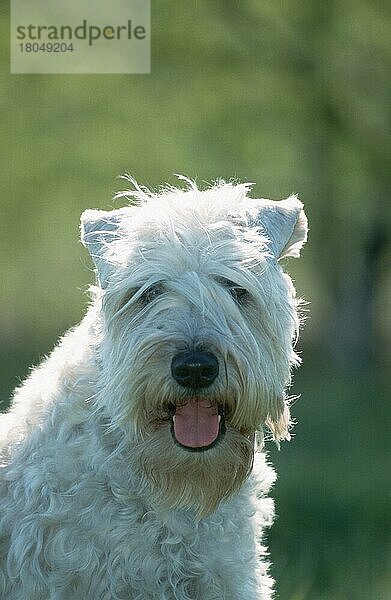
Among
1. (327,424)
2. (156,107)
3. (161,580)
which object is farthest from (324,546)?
(156,107)

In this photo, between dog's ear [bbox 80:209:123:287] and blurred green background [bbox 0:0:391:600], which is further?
blurred green background [bbox 0:0:391:600]

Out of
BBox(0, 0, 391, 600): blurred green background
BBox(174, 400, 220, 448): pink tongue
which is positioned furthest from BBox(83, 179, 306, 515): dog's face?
BBox(0, 0, 391, 600): blurred green background

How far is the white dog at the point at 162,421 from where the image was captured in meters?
4.42

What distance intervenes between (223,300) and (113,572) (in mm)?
1212

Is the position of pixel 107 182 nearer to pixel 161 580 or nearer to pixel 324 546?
pixel 324 546

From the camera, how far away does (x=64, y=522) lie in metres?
4.67

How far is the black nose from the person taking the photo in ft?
14.1

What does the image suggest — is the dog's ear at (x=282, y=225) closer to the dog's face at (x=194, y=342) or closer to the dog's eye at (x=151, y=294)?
the dog's face at (x=194, y=342)

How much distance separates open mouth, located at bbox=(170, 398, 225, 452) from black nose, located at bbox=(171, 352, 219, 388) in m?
0.13

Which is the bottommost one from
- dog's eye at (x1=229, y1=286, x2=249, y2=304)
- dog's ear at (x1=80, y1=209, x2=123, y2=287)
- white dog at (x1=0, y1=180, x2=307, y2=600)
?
white dog at (x1=0, y1=180, x2=307, y2=600)

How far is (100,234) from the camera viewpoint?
16.4 feet

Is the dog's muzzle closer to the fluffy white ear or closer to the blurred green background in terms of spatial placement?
the fluffy white ear

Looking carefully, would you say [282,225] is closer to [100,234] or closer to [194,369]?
[100,234]

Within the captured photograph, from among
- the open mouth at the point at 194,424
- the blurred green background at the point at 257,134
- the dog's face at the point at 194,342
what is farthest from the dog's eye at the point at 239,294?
the blurred green background at the point at 257,134
